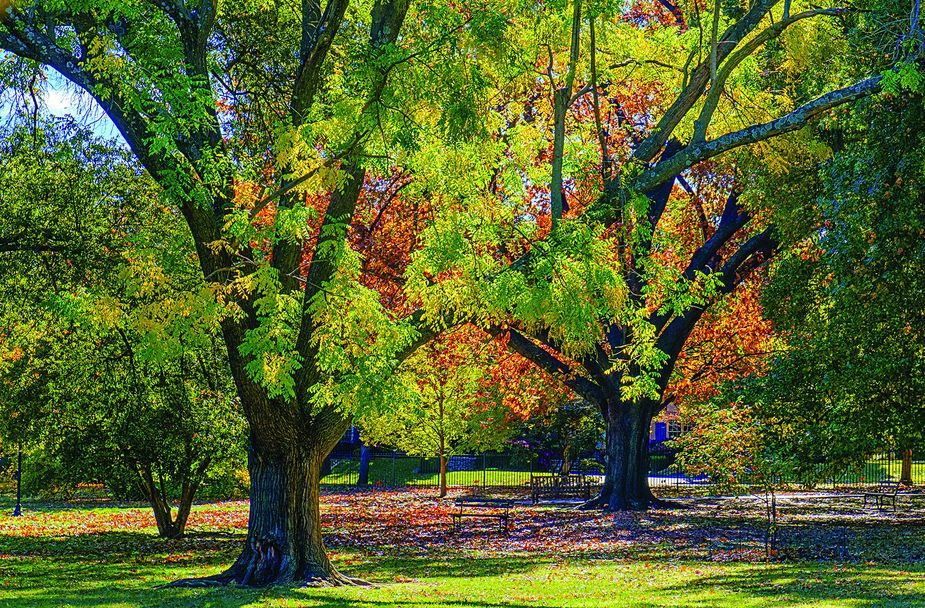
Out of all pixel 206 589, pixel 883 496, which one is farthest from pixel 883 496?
pixel 206 589

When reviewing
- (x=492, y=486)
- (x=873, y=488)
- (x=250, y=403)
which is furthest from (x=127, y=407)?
(x=873, y=488)

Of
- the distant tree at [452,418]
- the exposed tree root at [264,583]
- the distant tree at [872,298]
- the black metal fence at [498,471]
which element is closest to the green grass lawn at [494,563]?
the exposed tree root at [264,583]

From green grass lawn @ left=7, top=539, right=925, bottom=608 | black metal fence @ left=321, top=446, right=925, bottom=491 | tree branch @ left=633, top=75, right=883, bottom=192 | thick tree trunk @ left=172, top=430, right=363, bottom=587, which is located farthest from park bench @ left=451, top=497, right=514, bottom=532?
tree branch @ left=633, top=75, right=883, bottom=192

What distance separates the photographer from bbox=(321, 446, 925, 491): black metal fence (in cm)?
4322

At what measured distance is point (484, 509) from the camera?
29.8 meters

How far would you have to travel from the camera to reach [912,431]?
49.0 ft

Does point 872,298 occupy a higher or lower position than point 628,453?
higher

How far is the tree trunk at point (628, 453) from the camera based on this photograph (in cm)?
2714

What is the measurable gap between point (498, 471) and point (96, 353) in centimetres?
3200

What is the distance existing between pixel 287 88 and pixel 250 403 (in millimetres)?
5092

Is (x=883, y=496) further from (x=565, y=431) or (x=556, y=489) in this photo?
(x=565, y=431)

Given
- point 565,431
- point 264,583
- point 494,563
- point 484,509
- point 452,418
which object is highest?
point 452,418

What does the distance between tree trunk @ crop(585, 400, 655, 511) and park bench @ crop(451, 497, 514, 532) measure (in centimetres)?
331

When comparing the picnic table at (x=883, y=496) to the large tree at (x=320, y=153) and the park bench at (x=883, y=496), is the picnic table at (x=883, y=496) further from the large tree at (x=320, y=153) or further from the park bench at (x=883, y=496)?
the large tree at (x=320, y=153)
